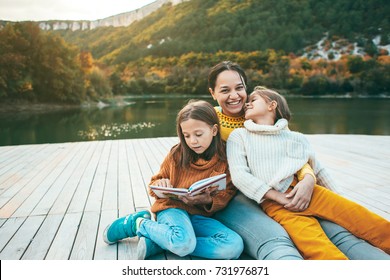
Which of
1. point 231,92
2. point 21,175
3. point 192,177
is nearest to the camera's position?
point 192,177

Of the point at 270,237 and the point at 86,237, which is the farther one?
the point at 86,237

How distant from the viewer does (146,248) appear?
1.58 m

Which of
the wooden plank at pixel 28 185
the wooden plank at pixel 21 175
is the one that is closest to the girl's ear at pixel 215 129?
the wooden plank at pixel 28 185

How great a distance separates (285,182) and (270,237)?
263 millimetres

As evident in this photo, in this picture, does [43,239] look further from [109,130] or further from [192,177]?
[109,130]

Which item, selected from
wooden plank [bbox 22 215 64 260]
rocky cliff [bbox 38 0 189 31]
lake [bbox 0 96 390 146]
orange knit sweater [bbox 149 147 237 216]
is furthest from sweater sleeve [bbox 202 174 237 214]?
lake [bbox 0 96 390 146]

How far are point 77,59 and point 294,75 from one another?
1116cm

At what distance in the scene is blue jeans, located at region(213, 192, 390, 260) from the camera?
1.40 metres

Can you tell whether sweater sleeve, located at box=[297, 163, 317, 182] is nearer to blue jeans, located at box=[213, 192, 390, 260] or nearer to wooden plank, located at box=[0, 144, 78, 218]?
blue jeans, located at box=[213, 192, 390, 260]

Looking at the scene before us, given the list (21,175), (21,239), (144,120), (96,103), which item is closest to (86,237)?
(21,239)

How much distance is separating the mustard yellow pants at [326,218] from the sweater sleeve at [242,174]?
104 mm

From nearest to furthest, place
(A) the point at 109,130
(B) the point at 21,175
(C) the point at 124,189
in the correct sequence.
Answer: (C) the point at 124,189
(B) the point at 21,175
(A) the point at 109,130

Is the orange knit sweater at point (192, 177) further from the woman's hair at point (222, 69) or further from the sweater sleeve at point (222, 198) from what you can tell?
the woman's hair at point (222, 69)

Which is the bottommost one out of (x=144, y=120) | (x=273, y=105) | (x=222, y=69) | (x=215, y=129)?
(x=144, y=120)
